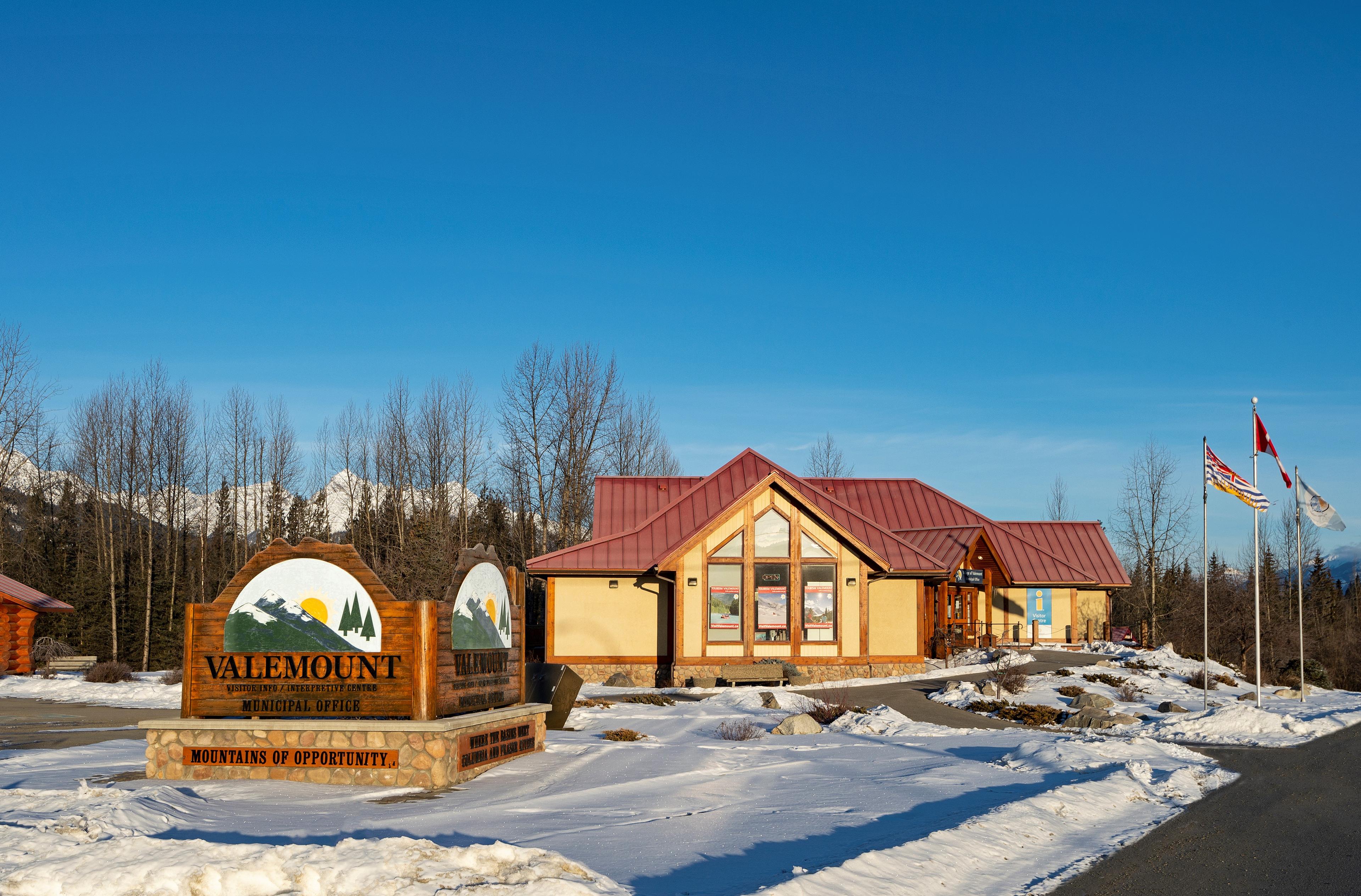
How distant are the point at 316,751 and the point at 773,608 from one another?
19.9m

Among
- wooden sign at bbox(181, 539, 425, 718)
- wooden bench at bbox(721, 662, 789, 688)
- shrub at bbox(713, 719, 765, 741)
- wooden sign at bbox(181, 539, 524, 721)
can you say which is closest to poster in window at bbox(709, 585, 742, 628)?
wooden bench at bbox(721, 662, 789, 688)

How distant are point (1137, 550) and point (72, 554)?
60.2m

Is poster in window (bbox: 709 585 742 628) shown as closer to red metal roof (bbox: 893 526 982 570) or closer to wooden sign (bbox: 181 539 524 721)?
red metal roof (bbox: 893 526 982 570)

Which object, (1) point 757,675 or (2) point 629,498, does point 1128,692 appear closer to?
(1) point 757,675

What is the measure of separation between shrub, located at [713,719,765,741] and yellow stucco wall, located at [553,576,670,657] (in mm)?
13244

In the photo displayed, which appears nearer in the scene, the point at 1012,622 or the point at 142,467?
the point at 1012,622

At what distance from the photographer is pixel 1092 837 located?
969cm

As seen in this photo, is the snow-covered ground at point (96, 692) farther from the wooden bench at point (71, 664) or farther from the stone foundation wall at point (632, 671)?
the stone foundation wall at point (632, 671)

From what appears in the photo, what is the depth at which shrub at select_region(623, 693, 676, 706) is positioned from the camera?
22766 mm

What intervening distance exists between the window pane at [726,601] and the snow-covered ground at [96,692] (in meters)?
13.9

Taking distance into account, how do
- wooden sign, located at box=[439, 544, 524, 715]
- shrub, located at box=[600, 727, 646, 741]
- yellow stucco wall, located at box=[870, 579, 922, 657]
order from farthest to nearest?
1. yellow stucco wall, located at box=[870, 579, 922, 657]
2. shrub, located at box=[600, 727, 646, 741]
3. wooden sign, located at box=[439, 544, 524, 715]

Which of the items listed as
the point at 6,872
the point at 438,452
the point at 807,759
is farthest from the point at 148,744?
the point at 438,452

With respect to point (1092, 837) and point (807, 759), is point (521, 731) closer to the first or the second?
point (807, 759)

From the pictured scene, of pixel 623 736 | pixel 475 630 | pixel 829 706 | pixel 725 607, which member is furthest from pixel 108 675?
pixel 475 630
